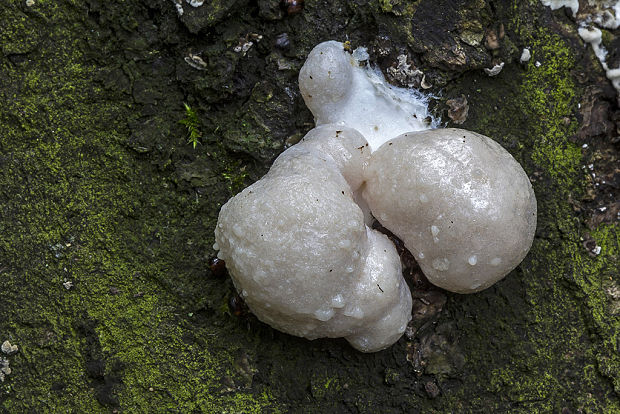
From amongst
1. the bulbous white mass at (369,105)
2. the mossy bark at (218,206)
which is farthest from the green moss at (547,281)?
the bulbous white mass at (369,105)

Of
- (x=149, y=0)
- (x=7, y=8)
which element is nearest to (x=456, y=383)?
(x=149, y=0)

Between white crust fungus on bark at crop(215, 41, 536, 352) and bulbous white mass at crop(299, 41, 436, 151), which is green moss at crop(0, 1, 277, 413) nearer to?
white crust fungus on bark at crop(215, 41, 536, 352)

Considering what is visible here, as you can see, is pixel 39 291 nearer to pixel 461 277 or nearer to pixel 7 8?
pixel 7 8

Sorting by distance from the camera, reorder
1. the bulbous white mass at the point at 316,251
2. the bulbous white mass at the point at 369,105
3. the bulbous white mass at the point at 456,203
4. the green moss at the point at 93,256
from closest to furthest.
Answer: the bulbous white mass at the point at 316,251 → the bulbous white mass at the point at 456,203 → the green moss at the point at 93,256 → the bulbous white mass at the point at 369,105

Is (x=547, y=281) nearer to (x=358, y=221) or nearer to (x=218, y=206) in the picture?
(x=358, y=221)

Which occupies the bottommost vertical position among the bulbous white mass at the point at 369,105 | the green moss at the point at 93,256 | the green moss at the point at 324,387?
the green moss at the point at 324,387

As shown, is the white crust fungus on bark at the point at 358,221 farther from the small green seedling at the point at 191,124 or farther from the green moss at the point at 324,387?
the small green seedling at the point at 191,124
